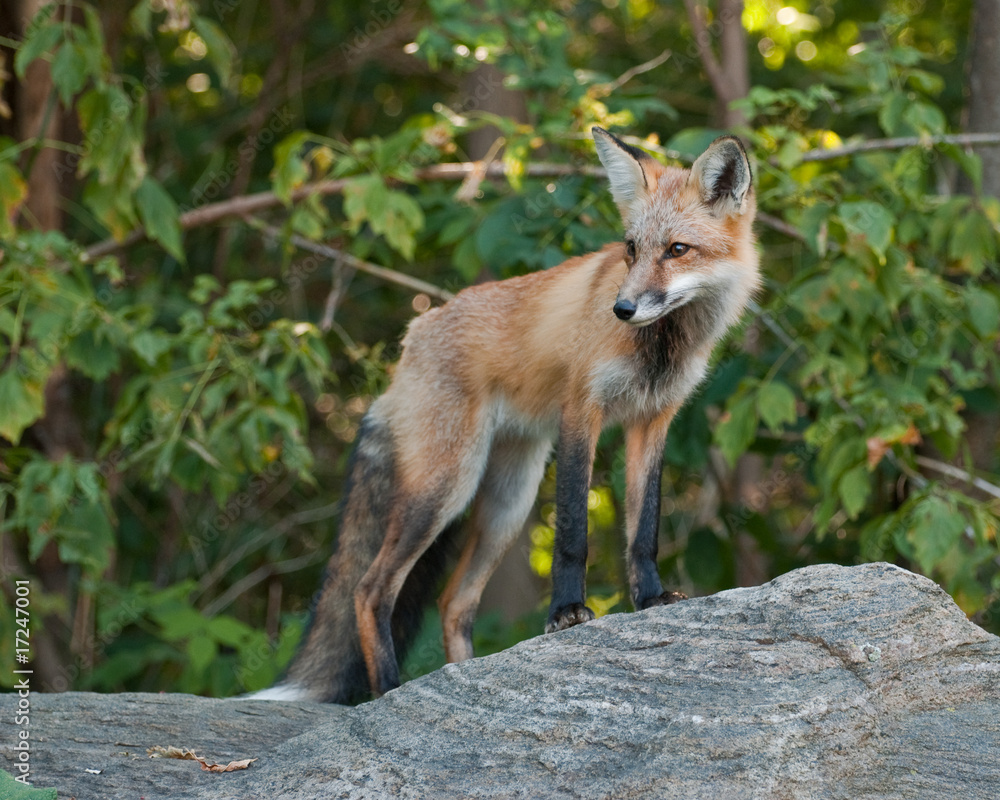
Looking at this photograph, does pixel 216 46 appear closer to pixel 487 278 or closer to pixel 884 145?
pixel 487 278

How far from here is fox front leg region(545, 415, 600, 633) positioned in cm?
394

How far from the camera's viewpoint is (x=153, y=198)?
19.2 ft

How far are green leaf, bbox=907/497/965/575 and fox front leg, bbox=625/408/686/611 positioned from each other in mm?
1370

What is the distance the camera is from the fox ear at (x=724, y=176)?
4140mm

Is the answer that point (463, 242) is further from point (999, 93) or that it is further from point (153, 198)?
point (999, 93)

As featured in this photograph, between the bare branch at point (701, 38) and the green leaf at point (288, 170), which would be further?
the bare branch at point (701, 38)

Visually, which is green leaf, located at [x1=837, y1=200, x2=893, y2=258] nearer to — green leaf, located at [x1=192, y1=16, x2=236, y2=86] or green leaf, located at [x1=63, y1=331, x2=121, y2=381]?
green leaf, located at [x1=192, y1=16, x2=236, y2=86]

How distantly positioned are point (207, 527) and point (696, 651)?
6.53 meters

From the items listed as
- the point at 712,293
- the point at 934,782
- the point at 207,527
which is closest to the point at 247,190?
the point at 207,527

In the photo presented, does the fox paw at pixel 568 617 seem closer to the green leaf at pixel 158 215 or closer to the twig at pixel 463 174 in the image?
the twig at pixel 463 174

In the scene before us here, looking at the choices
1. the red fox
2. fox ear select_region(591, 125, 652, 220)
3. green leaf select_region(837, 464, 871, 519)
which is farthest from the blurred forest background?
fox ear select_region(591, 125, 652, 220)

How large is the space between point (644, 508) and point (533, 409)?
0.79 meters

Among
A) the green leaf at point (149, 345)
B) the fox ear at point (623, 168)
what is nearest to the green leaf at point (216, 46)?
the green leaf at point (149, 345)

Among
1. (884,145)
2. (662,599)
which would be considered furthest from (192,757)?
(884,145)
